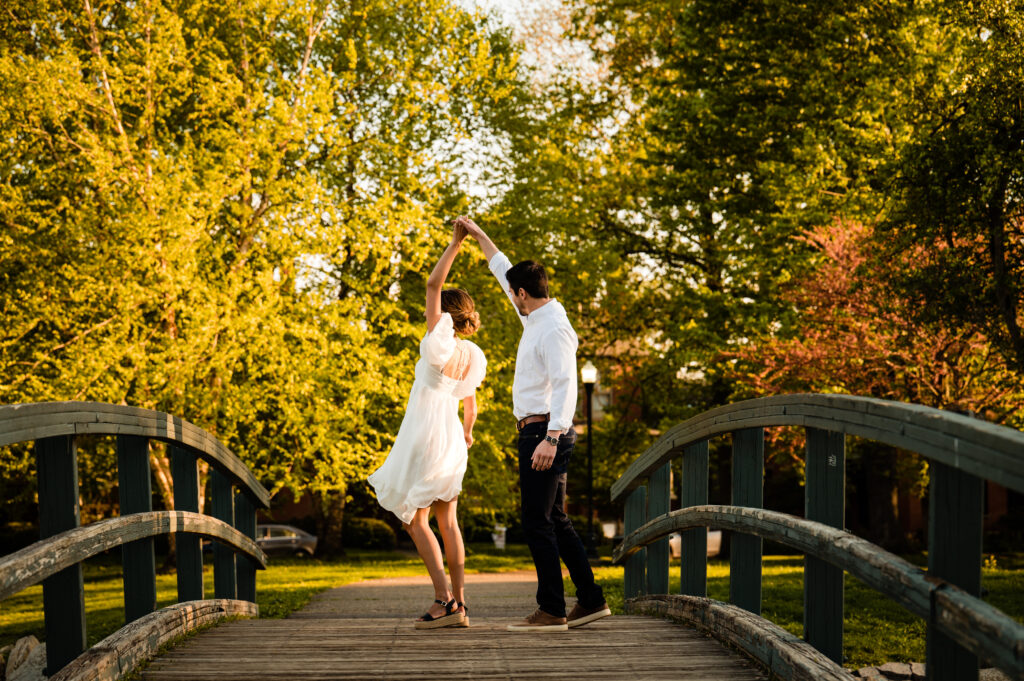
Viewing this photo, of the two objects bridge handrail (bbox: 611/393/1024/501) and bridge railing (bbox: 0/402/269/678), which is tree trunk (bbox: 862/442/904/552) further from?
bridge handrail (bbox: 611/393/1024/501)

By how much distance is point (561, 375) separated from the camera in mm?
5113

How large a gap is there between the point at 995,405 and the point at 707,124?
7.91 m

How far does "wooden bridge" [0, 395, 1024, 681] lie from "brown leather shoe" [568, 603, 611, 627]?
101 mm

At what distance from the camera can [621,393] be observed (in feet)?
92.8

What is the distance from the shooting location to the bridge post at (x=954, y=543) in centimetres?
252

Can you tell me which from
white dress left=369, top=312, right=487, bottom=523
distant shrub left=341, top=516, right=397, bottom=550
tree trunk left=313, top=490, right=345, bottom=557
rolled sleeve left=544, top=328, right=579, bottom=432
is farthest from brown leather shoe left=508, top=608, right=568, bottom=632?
distant shrub left=341, top=516, right=397, bottom=550

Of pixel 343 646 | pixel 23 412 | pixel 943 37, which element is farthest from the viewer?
pixel 943 37

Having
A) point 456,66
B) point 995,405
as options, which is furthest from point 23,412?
point 456,66

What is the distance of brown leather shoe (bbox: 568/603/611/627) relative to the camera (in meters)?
5.53

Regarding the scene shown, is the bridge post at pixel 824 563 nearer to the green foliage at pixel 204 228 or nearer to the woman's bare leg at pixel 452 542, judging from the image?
the woman's bare leg at pixel 452 542

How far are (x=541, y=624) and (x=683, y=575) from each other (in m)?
0.88

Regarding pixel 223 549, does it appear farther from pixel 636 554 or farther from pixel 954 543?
pixel 954 543

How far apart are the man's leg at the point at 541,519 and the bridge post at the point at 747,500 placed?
1.10m

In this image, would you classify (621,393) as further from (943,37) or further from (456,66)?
(943,37)
